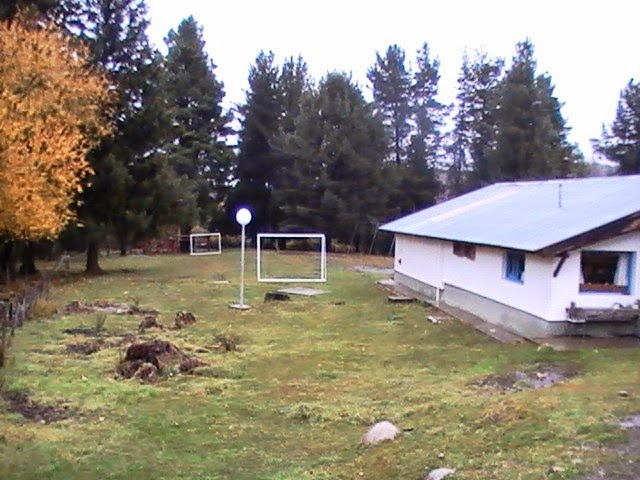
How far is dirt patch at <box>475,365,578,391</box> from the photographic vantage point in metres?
8.68

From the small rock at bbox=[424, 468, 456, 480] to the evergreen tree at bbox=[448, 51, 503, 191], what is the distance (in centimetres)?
3657

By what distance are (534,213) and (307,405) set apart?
8.79 meters

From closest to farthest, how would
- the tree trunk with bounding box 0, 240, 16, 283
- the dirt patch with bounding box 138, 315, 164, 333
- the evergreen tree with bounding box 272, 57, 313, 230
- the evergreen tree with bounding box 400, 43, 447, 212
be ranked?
1. the dirt patch with bounding box 138, 315, 164, 333
2. the tree trunk with bounding box 0, 240, 16, 283
3. the evergreen tree with bounding box 272, 57, 313, 230
4. the evergreen tree with bounding box 400, 43, 447, 212

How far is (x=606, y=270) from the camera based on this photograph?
1219 cm

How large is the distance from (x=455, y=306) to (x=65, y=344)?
8.92 m

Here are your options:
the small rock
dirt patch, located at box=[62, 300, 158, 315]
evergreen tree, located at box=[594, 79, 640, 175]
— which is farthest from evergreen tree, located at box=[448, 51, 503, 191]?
the small rock

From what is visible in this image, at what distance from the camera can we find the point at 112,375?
9.48 meters

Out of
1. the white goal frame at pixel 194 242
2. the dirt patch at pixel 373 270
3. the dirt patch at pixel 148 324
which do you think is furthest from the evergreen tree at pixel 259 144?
the dirt patch at pixel 148 324

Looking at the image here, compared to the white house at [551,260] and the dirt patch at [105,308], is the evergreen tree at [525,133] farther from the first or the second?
the dirt patch at [105,308]

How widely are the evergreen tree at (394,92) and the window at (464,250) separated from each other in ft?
82.2

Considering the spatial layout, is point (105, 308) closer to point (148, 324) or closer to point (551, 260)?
point (148, 324)

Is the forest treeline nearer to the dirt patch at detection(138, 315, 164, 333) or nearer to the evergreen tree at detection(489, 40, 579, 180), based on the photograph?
the evergreen tree at detection(489, 40, 579, 180)

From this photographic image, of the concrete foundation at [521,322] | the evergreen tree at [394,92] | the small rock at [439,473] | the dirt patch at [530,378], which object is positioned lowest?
the dirt patch at [530,378]

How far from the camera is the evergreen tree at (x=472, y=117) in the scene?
41656mm
